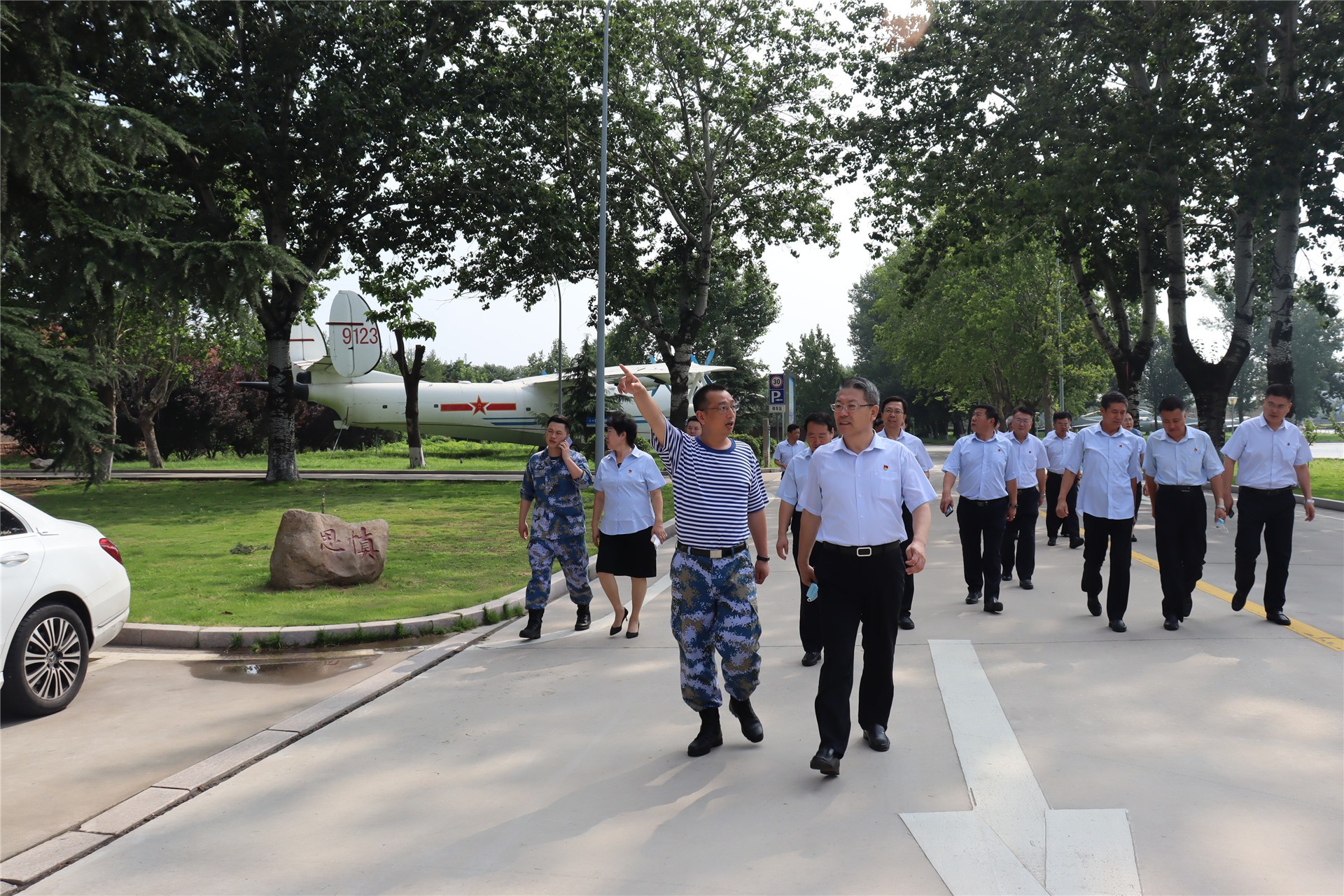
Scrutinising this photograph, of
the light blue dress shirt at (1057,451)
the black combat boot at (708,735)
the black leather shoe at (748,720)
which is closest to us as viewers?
the black combat boot at (708,735)

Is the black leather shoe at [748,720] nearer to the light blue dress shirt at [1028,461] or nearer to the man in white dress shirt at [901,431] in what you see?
the man in white dress shirt at [901,431]

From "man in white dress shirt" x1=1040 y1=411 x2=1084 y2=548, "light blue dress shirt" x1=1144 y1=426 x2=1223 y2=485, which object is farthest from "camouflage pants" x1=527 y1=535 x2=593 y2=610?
"man in white dress shirt" x1=1040 y1=411 x2=1084 y2=548

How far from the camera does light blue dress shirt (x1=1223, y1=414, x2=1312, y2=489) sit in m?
8.16

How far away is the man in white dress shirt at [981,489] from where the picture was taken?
915cm

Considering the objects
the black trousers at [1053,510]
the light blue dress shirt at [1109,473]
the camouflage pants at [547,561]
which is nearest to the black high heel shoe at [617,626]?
the camouflage pants at [547,561]

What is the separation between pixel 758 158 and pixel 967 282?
20.3 m

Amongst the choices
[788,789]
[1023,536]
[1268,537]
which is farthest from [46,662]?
[1268,537]

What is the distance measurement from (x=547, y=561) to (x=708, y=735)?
3215 mm

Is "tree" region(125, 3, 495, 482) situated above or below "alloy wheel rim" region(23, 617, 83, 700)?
above

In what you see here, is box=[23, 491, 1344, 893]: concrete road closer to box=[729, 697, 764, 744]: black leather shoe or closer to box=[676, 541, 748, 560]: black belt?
box=[729, 697, 764, 744]: black leather shoe

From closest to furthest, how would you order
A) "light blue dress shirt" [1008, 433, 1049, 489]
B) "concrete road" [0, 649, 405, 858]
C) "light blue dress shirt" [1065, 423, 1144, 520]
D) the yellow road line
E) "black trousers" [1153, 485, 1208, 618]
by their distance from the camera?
"concrete road" [0, 649, 405, 858] → the yellow road line → "black trousers" [1153, 485, 1208, 618] → "light blue dress shirt" [1065, 423, 1144, 520] → "light blue dress shirt" [1008, 433, 1049, 489]

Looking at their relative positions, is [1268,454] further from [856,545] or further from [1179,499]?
[856,545]

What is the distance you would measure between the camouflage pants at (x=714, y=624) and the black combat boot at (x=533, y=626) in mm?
3102

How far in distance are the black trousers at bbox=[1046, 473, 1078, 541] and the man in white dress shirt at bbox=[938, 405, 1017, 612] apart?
4630 mm
